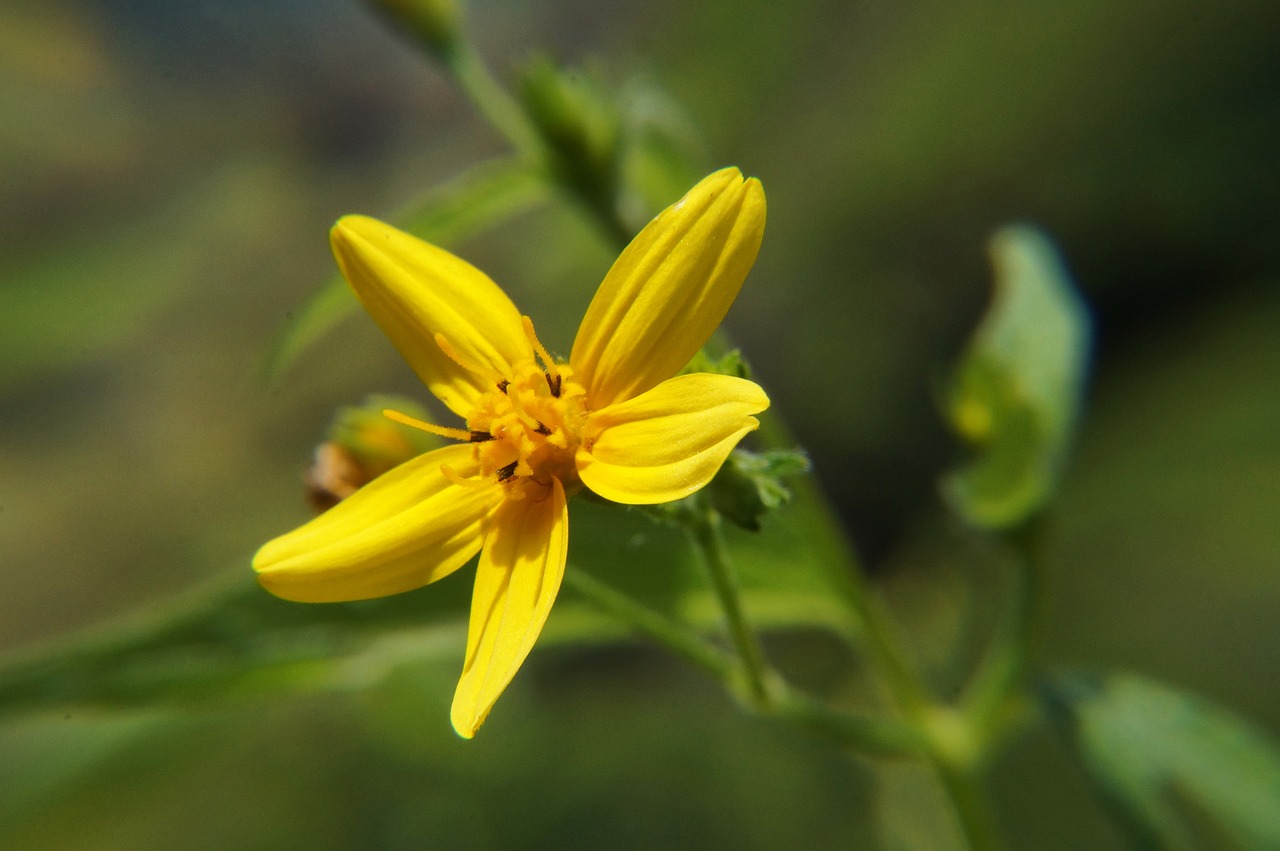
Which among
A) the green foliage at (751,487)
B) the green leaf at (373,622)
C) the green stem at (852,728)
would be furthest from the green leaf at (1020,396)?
the green foliage at (751,487)

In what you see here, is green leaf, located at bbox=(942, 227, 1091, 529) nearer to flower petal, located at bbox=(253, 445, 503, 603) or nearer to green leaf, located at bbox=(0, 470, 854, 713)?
green leaf, located at bbox=(0, 470, 854, 713)

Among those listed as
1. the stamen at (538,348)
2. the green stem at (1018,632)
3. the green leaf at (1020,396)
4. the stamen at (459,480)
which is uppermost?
the stamen at (538,348)

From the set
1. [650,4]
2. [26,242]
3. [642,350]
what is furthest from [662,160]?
[26,242]

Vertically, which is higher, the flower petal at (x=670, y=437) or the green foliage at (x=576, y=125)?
the green foliage at (x=576, y=125)

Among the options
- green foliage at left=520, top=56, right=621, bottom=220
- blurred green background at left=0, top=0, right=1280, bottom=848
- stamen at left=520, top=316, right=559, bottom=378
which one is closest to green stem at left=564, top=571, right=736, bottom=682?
stamen at left=520, top=316, right=559, bottom=378

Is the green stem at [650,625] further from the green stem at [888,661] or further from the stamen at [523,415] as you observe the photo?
the green stem at [888,661]

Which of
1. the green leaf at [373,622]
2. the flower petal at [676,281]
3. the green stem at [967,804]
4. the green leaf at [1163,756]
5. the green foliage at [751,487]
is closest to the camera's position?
the flower petal at [676,281]

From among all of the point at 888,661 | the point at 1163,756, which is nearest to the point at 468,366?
the point at 888,661
